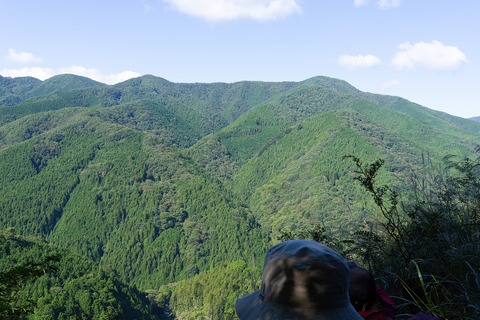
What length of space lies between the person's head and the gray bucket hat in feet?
1.31

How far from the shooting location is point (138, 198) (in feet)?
349

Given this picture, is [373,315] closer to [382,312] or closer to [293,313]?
[382,312]

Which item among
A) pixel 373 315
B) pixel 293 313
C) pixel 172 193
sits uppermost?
pixel 293 313

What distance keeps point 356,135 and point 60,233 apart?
3468 inches

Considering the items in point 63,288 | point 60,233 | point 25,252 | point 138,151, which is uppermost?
point 138,151

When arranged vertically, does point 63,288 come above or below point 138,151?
below

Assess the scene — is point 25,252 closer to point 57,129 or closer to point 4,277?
point 4,277

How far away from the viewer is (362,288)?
1.51 m

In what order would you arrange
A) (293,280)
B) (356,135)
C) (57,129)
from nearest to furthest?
(293,280) < (356,135) < (57,129)

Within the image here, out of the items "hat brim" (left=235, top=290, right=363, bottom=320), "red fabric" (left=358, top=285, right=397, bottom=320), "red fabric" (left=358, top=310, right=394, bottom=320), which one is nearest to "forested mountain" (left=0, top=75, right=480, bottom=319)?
"red fabric" (left=358, top=285, right=397, bottom=320)

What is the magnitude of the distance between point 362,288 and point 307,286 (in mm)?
519

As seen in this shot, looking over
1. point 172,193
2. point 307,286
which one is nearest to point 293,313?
point 307,286

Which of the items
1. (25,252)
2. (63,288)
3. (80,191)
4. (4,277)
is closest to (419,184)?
(4,277)

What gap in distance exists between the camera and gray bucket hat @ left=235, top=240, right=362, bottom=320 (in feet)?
3.59
